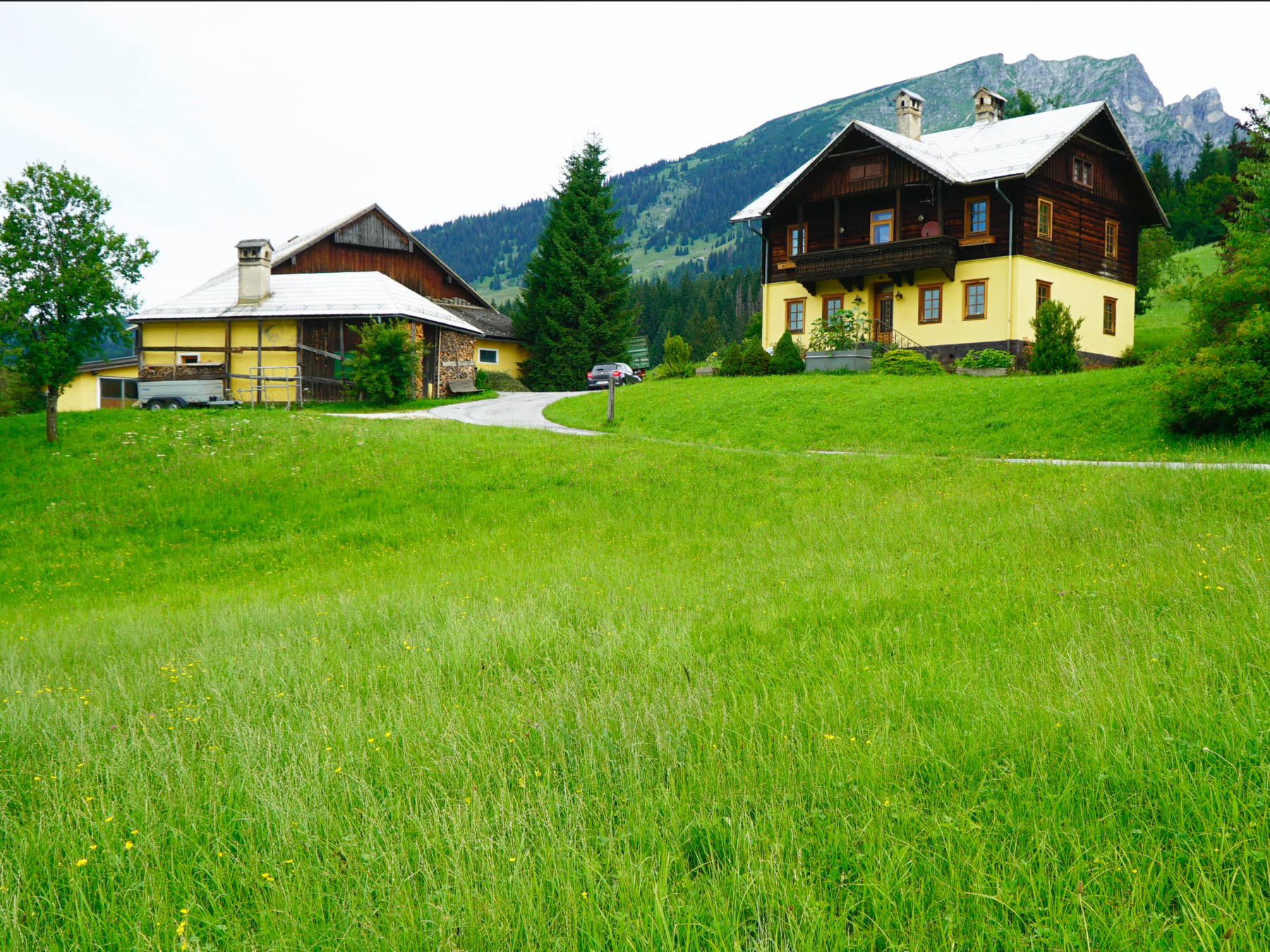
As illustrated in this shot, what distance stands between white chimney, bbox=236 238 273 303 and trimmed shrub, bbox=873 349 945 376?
28.2 meters

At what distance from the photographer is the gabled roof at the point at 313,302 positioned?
116 ft

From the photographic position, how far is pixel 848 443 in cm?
1991

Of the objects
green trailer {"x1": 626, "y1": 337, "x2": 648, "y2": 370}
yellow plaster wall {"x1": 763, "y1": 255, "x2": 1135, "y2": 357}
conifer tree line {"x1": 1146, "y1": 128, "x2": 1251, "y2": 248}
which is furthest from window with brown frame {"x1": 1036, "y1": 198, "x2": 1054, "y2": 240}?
conifer tree line {"x1": 1146, "y1": 128, "x2": 1251, "y2": 248}

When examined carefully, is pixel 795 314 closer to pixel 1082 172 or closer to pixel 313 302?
pixel 1082 172

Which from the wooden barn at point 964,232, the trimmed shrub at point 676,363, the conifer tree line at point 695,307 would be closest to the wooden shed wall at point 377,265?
the trimmed shrub at point 676,363

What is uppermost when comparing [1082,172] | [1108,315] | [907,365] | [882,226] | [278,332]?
[1082,172]

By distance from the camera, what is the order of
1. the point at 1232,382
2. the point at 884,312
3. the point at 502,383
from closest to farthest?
1. the point at 1232,382
2. the point at 884,312
3. the point at 502,383

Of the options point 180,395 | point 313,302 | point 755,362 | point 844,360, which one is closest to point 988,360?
point 844,360

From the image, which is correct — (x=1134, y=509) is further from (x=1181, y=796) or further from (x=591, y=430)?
(x=591, y=430)

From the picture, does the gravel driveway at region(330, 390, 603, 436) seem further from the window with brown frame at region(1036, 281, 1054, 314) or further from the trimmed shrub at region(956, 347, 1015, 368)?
the window with brown frame at region(1036, 281, 1054, 314)

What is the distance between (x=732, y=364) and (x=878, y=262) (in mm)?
7509

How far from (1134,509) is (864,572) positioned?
388 centimetres

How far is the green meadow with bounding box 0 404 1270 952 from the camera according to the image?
112 inches

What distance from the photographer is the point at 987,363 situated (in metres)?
29.3
